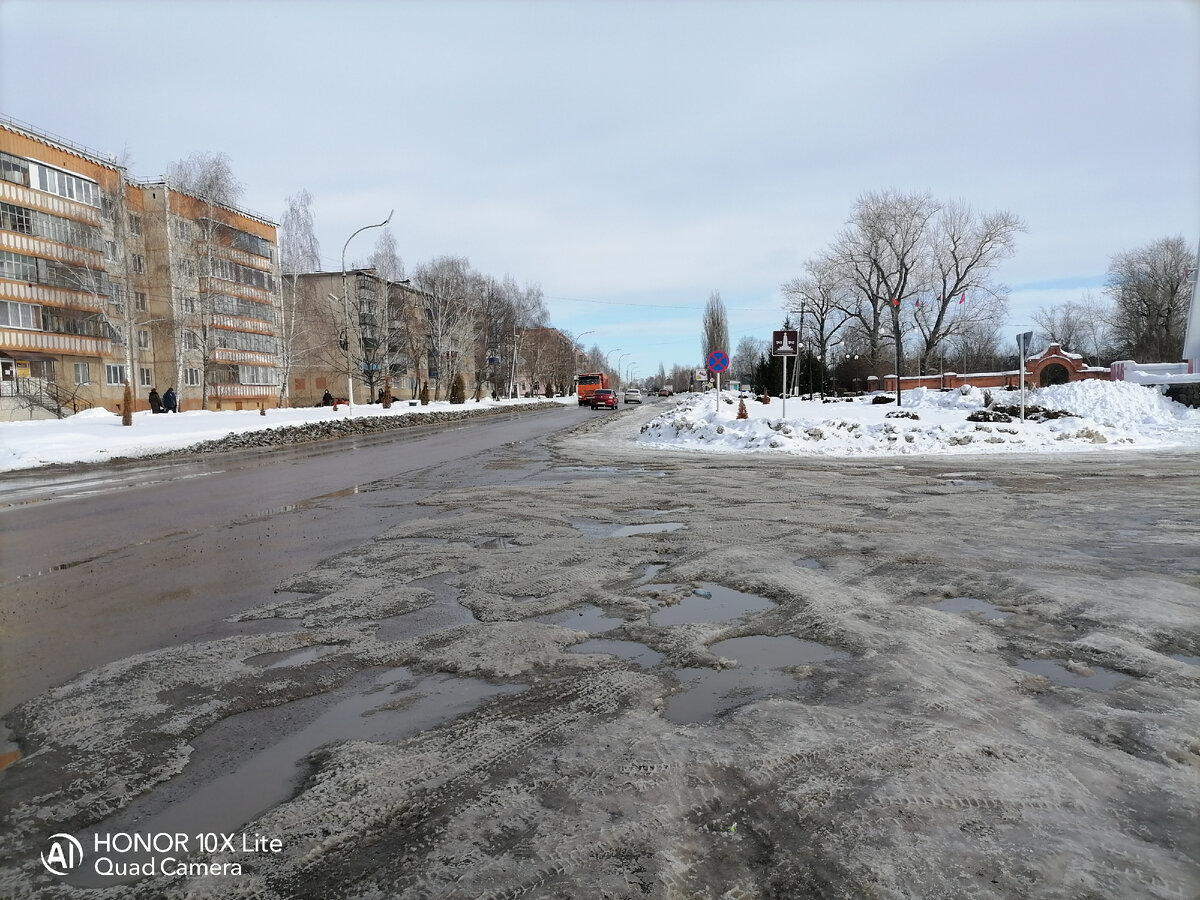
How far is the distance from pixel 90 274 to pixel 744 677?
47.2 m

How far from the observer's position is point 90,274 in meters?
39.0

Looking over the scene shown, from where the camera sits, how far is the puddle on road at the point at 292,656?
4227mm

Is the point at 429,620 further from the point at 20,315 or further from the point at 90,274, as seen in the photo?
the point at 20,315

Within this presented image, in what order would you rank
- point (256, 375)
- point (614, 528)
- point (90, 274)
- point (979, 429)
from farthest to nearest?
point (256, 375) < point (90, 274) < point (979, 429) < point (614, 528)

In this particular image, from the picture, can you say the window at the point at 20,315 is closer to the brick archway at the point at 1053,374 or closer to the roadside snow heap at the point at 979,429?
the roadside snow heap at the point at 979,429

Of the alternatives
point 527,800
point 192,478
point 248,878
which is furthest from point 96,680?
point 192,478

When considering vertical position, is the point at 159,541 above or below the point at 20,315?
below

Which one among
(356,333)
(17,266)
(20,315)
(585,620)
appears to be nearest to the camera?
(585,620)

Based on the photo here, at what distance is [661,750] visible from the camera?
10.1ft

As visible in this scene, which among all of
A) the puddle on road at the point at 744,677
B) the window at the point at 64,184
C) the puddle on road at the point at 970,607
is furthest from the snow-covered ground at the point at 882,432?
the window at the point at 64,184

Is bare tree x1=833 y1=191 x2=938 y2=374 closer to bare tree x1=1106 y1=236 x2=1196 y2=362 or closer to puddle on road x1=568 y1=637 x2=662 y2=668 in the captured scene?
bare tree x1=1106 y1=236 x2=1196 y2=362

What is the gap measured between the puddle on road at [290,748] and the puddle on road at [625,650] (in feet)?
2.34

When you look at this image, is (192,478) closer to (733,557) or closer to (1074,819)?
(733,557)

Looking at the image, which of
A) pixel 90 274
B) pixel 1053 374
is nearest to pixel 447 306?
pixel 90 274
